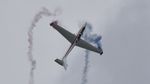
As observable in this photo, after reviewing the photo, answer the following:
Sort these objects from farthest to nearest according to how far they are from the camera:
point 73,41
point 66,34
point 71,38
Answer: point 66,34 < point 71,38 < point 73,41

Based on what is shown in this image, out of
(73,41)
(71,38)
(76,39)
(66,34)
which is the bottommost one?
(73,41)

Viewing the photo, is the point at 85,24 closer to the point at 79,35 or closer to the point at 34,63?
the point at 79,35

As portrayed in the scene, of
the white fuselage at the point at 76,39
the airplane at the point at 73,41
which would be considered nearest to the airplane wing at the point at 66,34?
the airplane at the point at 73,41

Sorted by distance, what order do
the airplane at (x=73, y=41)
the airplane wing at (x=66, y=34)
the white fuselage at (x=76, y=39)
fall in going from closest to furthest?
the airplane at (x=73, y=41)
the white fuselage at (x=76, y=39)
the airplane wing at (x=66, y=34)

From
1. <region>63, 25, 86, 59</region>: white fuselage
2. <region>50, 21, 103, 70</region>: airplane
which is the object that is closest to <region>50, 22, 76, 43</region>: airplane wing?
<region>50, 21, 103, 70</region>: airplane

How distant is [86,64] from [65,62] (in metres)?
10.3

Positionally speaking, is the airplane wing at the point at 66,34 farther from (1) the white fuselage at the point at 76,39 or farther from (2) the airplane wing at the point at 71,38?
(1) the white fuselage at the point at 76,39

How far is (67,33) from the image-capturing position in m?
108

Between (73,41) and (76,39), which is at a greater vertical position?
(76,39)

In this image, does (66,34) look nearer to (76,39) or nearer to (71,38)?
(71,38)

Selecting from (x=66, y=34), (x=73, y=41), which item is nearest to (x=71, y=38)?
(x=73, y=41)

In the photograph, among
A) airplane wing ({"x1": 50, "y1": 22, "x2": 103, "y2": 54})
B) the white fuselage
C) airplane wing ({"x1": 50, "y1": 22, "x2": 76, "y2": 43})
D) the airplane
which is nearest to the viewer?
the airplane

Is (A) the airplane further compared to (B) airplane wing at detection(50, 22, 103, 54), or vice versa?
(B) airplane wing at detection(50, 22, 103, 54)

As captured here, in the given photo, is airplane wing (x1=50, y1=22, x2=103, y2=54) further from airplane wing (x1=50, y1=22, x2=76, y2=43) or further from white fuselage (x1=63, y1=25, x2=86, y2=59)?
white fuselage (x1=63, y1=25, x2=86, y2=59)
